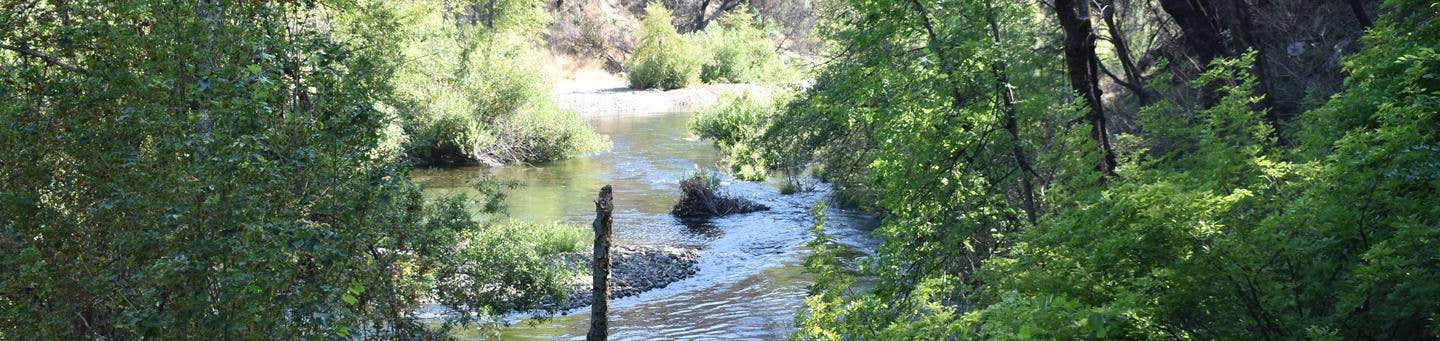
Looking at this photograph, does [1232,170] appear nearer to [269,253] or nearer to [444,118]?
[269,253]

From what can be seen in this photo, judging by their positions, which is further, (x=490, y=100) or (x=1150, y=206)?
(x=490, y=100)

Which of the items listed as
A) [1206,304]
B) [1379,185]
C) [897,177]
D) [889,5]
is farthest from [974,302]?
[1379,185]

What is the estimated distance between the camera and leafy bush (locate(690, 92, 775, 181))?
2833 cm

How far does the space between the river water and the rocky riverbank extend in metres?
0.21

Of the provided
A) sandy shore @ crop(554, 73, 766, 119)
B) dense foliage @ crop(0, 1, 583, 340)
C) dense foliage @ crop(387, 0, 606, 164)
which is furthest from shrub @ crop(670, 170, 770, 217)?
sandy shore @ crop(554, 73, 766, 119)

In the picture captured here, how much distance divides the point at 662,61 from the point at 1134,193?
4650 cm

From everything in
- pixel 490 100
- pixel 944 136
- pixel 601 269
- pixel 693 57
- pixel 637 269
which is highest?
pixel 693 57

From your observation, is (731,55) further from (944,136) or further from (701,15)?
(944,136)

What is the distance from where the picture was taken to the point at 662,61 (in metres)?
51.6

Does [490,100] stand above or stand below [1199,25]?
above

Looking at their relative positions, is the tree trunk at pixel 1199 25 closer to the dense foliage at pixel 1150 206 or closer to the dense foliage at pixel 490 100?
the dense foliage at pixel 1150 206

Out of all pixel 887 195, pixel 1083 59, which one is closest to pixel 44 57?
pixel 887 195

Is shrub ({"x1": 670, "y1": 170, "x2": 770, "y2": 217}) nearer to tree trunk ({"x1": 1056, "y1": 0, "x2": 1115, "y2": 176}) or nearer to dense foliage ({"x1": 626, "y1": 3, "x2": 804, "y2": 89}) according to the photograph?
tree trunk ({"x1": 1056, "y1": 0, "x2": 1115, "y2": 176})

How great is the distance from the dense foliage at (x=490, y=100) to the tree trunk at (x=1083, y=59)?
18.7 m
